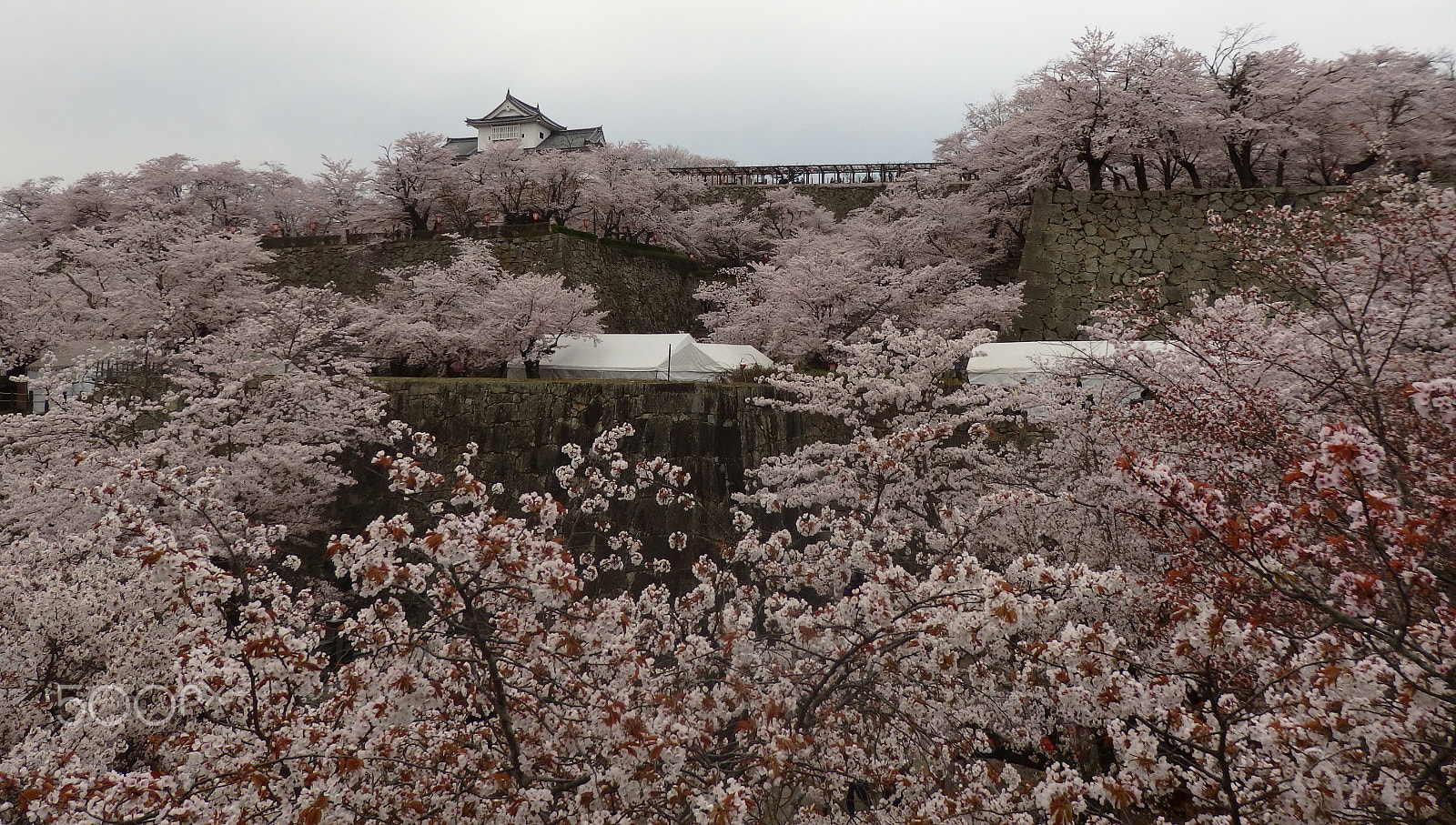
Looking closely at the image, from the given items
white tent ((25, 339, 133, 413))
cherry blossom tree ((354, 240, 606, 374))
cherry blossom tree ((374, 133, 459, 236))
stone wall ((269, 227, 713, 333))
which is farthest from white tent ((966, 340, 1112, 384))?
cherry blossom tree ((374, 133, 459, 236))

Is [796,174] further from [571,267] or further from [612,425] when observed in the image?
[612,425]

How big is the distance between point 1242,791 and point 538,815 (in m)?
2.88

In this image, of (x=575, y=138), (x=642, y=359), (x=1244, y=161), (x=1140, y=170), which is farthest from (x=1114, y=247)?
(x=575, y=138)

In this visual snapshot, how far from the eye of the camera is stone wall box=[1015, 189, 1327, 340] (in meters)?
14.1

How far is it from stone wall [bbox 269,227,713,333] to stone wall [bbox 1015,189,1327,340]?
32.9 feet

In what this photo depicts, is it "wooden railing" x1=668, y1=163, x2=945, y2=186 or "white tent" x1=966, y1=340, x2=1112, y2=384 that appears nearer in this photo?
"white tent" x1=966, y1=340, x2=1112, y2=384

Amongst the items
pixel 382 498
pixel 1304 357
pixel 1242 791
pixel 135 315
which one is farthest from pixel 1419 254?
pixel 135 315

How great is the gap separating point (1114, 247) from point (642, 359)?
971 centimetres

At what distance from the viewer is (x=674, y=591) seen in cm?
1048

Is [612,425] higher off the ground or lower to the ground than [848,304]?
lower

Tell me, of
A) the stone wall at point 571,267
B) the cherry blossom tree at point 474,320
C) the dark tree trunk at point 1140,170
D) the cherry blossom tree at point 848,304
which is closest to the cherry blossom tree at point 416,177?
the stone wall at point 571,267

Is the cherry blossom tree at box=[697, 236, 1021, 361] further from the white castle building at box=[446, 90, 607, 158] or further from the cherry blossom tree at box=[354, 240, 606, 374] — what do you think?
the white castle building at box=[446, 90, 607, 158]

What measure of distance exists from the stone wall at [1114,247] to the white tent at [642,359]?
19.9 feet

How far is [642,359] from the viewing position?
1412cm
